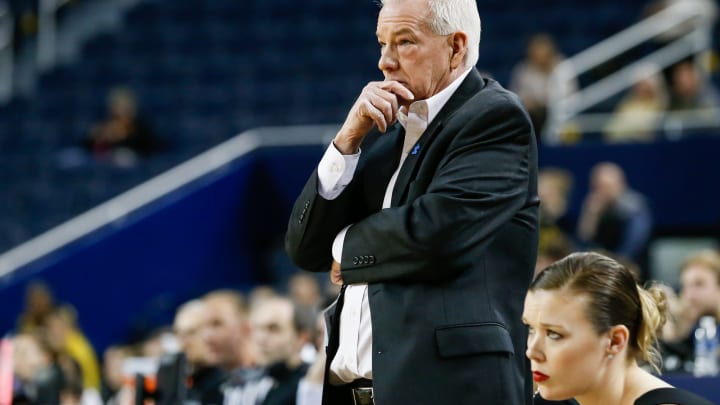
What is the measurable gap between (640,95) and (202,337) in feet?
17.3

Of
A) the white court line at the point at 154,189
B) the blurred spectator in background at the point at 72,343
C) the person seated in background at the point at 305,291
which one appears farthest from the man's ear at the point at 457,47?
the white court line at the point at 154,189

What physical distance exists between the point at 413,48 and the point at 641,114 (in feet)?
25.4

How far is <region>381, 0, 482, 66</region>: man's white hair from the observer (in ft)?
10.2

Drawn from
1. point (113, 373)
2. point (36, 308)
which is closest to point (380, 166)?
point (113, 373)

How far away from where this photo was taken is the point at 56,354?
8.64 metres

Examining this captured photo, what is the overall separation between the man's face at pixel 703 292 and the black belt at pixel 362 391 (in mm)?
3248

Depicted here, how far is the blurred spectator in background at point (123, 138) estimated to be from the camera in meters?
12.6

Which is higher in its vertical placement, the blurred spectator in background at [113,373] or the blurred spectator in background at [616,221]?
the blurred spectator in background at [616,221]

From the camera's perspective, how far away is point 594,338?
3.10 meters

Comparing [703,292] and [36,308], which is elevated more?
[36,308]

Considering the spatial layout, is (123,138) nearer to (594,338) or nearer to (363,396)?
(363,396)

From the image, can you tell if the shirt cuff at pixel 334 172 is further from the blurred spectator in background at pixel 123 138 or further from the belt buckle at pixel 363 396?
the blurred spectator in background at pixel 123 138

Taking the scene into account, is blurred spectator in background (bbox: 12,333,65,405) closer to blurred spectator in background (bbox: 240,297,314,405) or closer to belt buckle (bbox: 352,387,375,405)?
blurred spectator in background (bbox: 240,297,314,405)

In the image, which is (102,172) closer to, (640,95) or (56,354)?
(56,354)
